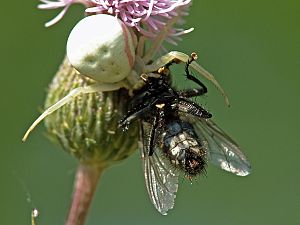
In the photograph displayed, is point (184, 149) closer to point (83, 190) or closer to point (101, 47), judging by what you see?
point (101, 47)

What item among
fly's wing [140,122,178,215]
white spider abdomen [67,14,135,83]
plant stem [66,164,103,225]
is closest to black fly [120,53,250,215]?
fly's wing [140,122,178,215]

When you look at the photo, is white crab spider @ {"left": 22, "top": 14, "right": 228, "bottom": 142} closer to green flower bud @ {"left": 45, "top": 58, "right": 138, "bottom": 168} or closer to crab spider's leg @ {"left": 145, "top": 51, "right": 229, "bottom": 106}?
crab spider's leg @ {"left": 145, "top": 51, "right": 229, "bottom": 106}

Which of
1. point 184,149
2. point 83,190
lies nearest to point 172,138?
point 184,149

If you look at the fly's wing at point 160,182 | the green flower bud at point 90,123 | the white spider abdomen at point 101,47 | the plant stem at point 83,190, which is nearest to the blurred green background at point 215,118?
the plant stem at point 83,190

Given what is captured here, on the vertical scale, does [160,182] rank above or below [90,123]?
below

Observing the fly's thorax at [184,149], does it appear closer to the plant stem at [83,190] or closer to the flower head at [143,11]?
the flower head at [143,11]

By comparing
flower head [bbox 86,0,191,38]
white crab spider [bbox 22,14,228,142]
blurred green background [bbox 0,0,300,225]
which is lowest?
white crab spider [bbox 22,14,228,142]

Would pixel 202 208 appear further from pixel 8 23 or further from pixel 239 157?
pixel 239 157
